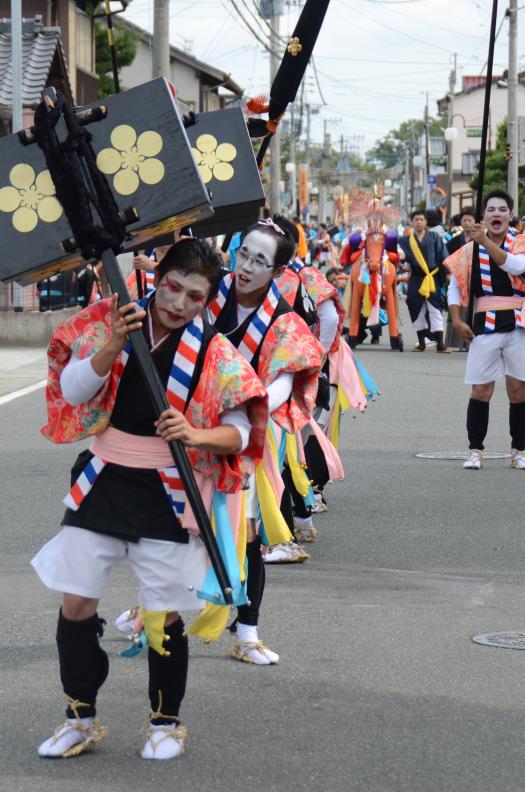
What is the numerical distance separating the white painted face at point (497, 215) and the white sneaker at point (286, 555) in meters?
3.48

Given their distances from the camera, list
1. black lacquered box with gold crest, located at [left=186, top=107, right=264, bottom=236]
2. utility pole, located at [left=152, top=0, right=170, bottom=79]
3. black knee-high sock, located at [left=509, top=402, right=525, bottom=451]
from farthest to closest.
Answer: utility pole, located at [left=152, top=0, right=170, bottom=79], black knee-high sock, located at [left=509, top=402, right=525, bottom=451], black lacquered box with gold crest, located at [left=186, top=107, right=264, bottom=236]

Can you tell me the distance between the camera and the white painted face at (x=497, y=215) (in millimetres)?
10086

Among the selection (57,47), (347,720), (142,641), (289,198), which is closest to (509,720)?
(347,720)

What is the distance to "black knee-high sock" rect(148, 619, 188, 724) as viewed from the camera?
4520mm

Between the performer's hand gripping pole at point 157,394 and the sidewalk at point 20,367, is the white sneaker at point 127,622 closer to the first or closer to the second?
the performer's hand gripping pole at point 157,394

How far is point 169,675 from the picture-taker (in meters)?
4.52

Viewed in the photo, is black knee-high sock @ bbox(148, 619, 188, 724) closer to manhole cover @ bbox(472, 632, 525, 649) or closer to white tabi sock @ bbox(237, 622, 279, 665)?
white tabi sock @ bbox(237, 622, 279, 665)

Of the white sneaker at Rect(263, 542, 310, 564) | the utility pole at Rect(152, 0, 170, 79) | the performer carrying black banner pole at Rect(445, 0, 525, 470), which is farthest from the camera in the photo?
the utility pole at Rect(152, 0, 170, 79)

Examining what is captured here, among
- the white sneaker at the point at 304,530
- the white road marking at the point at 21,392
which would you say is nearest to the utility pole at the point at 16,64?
the white road marking at the point at 21,392

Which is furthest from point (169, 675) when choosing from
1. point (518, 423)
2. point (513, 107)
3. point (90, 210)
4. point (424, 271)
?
point (513, 107)

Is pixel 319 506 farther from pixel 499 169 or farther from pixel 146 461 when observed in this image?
pixel 499 169

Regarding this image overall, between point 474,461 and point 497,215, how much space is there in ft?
6.09

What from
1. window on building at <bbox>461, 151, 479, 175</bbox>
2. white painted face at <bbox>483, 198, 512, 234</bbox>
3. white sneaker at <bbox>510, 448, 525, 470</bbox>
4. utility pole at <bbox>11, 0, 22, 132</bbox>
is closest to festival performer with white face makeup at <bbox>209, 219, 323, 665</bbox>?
white painted face at <bbox>483, 198, 512, 234</bbox>

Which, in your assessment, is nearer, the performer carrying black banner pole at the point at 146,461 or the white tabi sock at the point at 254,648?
the performer carrying black banner pole at the point at 146,461
